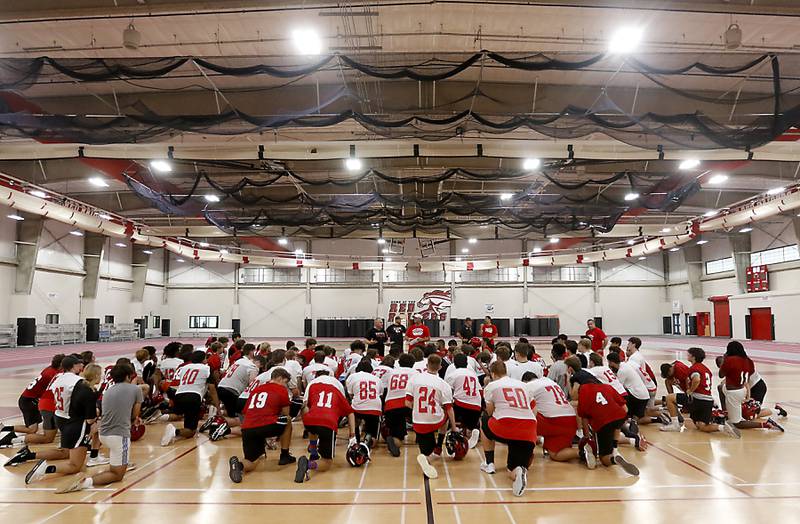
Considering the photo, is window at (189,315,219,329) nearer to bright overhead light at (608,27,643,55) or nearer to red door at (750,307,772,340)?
bright overhead light at (608,27,643,55)

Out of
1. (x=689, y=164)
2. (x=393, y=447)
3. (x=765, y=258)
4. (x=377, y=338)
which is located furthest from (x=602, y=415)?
(x=765, y=258)

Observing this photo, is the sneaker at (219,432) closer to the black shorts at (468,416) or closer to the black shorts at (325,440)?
the black shorts at (325,440)

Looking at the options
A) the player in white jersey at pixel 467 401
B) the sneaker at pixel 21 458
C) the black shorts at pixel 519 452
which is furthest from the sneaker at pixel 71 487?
the black shorts at pixel 519 452

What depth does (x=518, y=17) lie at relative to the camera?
820 cm

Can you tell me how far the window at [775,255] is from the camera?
2792cm

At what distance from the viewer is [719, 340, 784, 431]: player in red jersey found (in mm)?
7863

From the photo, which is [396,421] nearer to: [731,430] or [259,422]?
[259,422]

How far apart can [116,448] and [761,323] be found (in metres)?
33.2

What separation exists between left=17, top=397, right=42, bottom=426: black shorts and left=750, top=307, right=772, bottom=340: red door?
3311 cm

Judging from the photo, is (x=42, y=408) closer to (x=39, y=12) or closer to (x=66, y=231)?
(x=39, y=12)

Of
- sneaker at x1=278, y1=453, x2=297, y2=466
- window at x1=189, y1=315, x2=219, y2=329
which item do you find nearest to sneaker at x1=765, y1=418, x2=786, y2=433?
sneaker at x1=278, y1=453, x2=297, y2=466

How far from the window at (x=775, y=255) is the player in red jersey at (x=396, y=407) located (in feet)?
99.1

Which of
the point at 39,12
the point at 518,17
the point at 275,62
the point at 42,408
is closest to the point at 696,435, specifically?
the point at 518,17

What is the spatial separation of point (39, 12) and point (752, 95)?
624 inches
